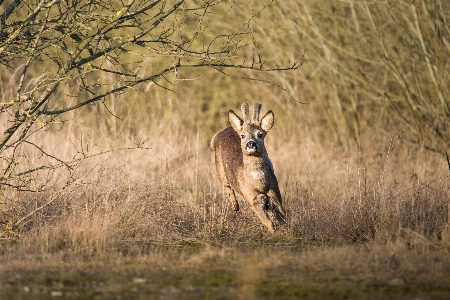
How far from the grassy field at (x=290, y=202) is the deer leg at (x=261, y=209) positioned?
143mm

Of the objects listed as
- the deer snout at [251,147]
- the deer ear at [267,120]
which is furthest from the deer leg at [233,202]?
the deer snout at [251,147]

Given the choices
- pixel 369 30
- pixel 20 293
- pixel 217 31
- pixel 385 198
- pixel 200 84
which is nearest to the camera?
pixel 20 293

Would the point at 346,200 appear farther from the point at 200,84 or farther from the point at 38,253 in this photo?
the point at 200,84

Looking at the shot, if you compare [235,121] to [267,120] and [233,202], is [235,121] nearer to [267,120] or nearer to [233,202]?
[267,120]

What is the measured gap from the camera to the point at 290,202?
10.4m

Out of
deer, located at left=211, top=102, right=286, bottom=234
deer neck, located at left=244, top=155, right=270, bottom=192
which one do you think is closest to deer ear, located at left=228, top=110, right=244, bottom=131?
deer, located at left=211, top=102, right=286, bottom=234

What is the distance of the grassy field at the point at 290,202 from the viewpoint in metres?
6.19

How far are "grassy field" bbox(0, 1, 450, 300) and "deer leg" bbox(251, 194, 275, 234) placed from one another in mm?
143

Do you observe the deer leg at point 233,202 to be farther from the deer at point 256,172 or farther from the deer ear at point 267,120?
the deer ear at point 267,120

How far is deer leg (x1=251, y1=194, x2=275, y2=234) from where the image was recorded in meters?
9.16

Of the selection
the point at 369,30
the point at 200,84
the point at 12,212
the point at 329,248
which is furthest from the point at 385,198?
the point at 200,84

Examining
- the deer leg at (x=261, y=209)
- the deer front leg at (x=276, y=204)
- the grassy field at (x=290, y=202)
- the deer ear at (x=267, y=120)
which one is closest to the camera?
the grassy field at (x=290, y=202)

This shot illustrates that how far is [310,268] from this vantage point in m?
6.61

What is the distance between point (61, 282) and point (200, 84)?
48.0 feet
